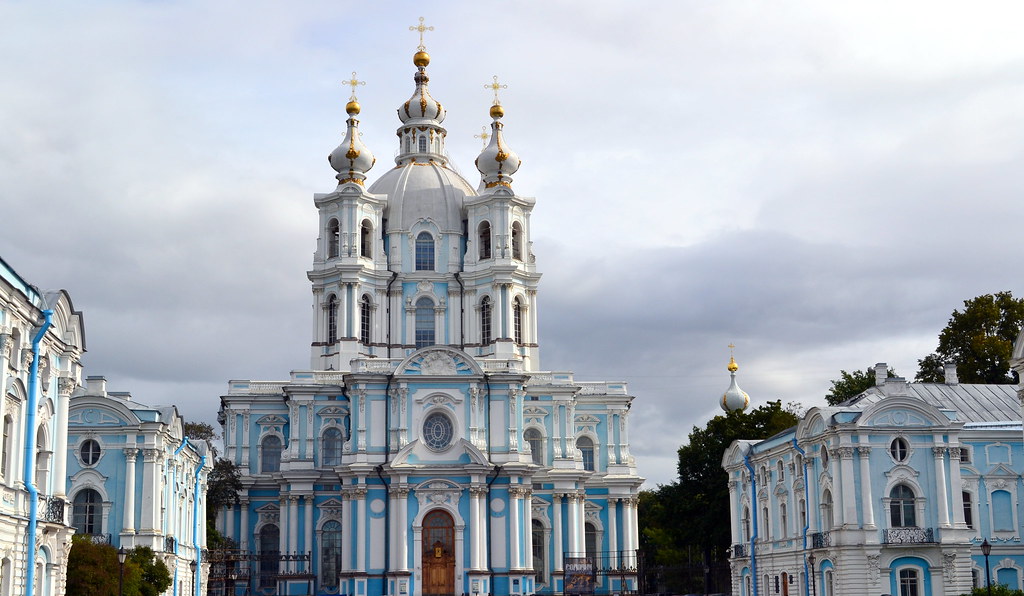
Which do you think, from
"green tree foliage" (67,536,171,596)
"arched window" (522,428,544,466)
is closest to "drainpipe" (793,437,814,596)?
"arched window" (522,428,544,466)

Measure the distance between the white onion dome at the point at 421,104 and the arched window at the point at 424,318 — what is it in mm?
11175

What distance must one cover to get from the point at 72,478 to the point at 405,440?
65.4ft

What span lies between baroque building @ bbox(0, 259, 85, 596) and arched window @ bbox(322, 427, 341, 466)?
3261 centimetres

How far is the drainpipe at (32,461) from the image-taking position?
2712 cm

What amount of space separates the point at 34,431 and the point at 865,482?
2649cm

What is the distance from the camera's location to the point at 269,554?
60625 mm

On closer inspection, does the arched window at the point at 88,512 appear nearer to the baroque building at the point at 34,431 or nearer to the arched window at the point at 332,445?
the baroque building at the point at 34,431

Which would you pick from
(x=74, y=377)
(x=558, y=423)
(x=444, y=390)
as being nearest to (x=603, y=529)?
(x=558, y=423)

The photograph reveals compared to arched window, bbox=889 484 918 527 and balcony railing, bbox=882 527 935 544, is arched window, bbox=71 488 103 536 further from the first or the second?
arched window, bbox=889 484 918 527

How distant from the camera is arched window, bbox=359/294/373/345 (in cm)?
6669

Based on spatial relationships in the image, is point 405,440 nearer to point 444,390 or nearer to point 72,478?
point 444,390

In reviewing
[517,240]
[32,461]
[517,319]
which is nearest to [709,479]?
[517,319]

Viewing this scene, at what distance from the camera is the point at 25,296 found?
86.8 ft

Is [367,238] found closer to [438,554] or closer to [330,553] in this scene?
[330,553]
